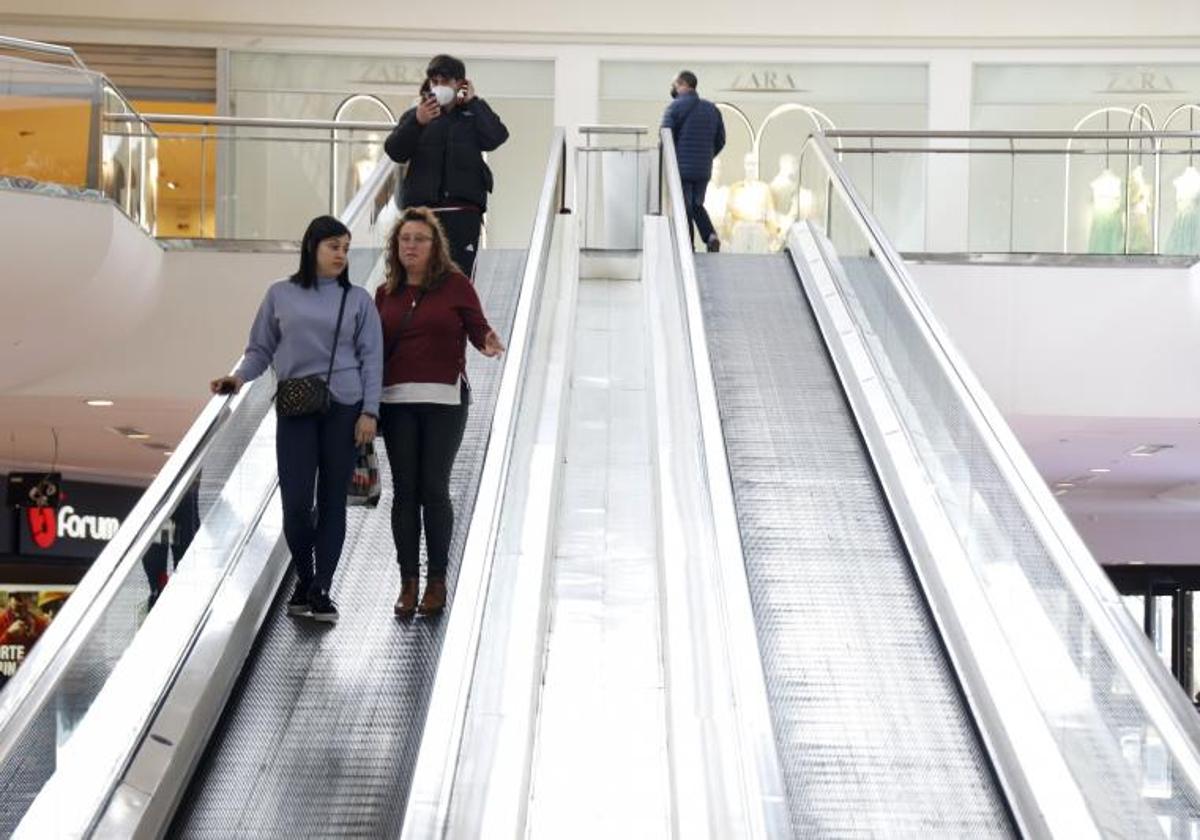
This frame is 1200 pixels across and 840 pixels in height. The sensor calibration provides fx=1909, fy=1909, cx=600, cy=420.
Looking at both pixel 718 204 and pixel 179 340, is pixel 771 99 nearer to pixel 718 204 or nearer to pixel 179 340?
pixel 718 204

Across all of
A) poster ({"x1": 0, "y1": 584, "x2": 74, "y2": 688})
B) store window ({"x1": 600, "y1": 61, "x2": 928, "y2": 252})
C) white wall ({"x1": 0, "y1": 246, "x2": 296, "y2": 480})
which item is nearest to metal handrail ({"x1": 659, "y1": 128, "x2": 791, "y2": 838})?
white wall ({"x1": 0, "y1": 246, "x2": 296, "y2": 480})

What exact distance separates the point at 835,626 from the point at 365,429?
192cm

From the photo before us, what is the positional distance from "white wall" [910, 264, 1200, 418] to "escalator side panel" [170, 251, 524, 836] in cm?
759

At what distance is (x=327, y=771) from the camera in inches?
230

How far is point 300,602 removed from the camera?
22.3 ft

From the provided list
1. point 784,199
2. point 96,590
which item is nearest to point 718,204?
point 784,199

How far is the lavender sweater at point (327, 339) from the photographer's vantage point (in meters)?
6.75

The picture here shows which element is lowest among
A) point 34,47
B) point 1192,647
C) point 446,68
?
point 1192,647

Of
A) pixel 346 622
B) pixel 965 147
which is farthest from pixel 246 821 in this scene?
pixel 965 147

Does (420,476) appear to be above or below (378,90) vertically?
below

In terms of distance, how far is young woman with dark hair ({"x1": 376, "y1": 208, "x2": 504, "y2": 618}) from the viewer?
687cm

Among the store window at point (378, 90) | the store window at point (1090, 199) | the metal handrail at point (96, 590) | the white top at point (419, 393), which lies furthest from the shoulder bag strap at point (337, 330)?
the store window at point (378, 90)

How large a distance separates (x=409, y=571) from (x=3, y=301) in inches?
256

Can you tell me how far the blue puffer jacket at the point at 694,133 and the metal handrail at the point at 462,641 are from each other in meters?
6.94
